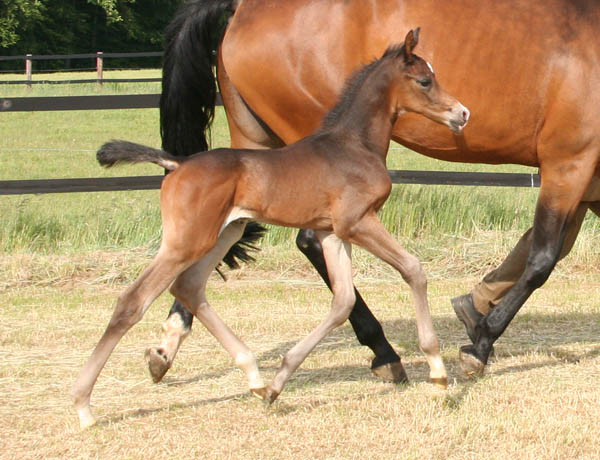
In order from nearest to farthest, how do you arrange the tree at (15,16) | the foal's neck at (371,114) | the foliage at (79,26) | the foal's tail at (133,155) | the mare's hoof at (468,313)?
the foal's tail at (133,155)
the foal's neck at (371,114)
the mare's hoof at (468,313)
the tree at (15,16)
the foliage at (79,26)

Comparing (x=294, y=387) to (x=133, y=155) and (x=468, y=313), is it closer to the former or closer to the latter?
(x=468, y=313)

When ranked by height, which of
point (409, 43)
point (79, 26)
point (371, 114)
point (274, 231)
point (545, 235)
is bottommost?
point (79, 26)

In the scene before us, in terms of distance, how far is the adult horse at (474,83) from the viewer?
4746 mm

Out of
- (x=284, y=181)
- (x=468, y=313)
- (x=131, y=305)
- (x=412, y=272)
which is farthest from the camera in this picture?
(x=468, y=313)

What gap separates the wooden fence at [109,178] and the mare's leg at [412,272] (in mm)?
4465

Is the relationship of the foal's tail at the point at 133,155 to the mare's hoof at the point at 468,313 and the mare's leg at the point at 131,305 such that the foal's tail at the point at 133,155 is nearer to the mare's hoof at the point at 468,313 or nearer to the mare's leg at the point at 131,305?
the mare's leg at the point at 131,305

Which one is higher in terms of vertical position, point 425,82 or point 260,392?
point 425,82

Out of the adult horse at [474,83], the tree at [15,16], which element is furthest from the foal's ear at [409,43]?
the tree at [15,16]

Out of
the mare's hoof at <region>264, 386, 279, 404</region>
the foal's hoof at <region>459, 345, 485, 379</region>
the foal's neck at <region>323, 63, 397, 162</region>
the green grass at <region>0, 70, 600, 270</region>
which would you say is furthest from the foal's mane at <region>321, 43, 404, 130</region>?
the green grass at <region>0, 70, 600, 270</region>

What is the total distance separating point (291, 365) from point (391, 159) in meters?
12.6

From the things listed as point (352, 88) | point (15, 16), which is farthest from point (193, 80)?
point (15, 16)

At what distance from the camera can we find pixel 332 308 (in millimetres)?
4250

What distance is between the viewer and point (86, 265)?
300 inches

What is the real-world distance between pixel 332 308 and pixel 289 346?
145 centimetres
